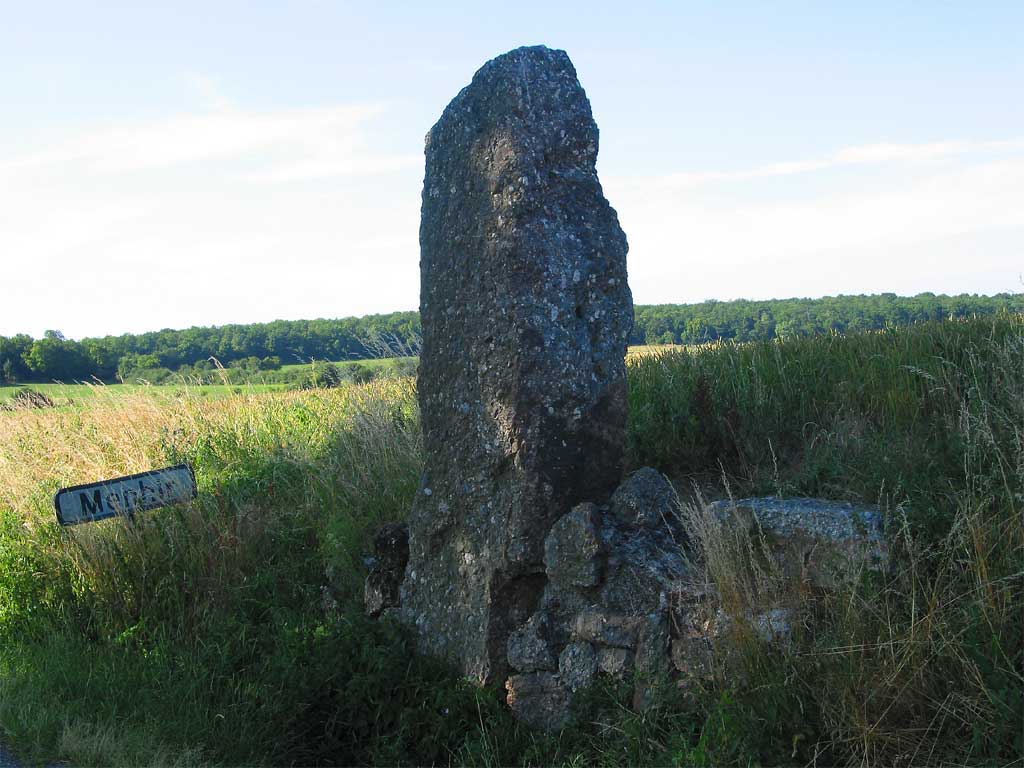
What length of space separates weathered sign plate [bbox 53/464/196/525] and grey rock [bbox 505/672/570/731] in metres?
3.02

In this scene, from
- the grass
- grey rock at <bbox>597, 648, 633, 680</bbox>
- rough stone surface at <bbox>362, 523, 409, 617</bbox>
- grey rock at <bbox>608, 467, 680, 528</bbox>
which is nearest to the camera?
grey rock at <bbox>597, 648, 633, 680</bbox>

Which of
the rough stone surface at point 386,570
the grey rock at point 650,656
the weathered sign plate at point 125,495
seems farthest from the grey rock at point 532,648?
the weathered sign plate at point 125,495

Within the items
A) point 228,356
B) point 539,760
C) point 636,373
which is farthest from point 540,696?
point 228,356

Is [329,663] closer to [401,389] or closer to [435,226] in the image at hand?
[435,226]

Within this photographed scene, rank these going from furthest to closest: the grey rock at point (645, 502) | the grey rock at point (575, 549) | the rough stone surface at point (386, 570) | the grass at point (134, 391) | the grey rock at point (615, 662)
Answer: the grass at point (134, 391), the rough stone surface at point (386, 570), the grey rock at point (645, 502), the grey rock at point (575, 549), the grey rock at point (615, 662)

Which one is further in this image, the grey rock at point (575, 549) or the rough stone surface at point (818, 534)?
the grey rock at point (575, 549)

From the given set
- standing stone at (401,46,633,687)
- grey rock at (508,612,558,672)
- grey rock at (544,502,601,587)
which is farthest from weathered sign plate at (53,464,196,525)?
grey rock at (544,502,601,587)

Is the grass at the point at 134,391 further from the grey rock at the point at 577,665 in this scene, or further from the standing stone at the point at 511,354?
the grey rock at the point at 577,665

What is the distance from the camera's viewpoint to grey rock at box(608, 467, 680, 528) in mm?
4727

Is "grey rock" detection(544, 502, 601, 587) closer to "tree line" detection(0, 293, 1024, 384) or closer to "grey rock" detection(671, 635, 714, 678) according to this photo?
"grey rock" detection(671, 635, 714, 678)

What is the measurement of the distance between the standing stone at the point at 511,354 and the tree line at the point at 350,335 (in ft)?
1.82

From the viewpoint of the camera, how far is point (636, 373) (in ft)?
25.1

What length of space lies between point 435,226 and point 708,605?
2798mm

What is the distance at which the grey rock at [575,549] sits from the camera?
4469mm
